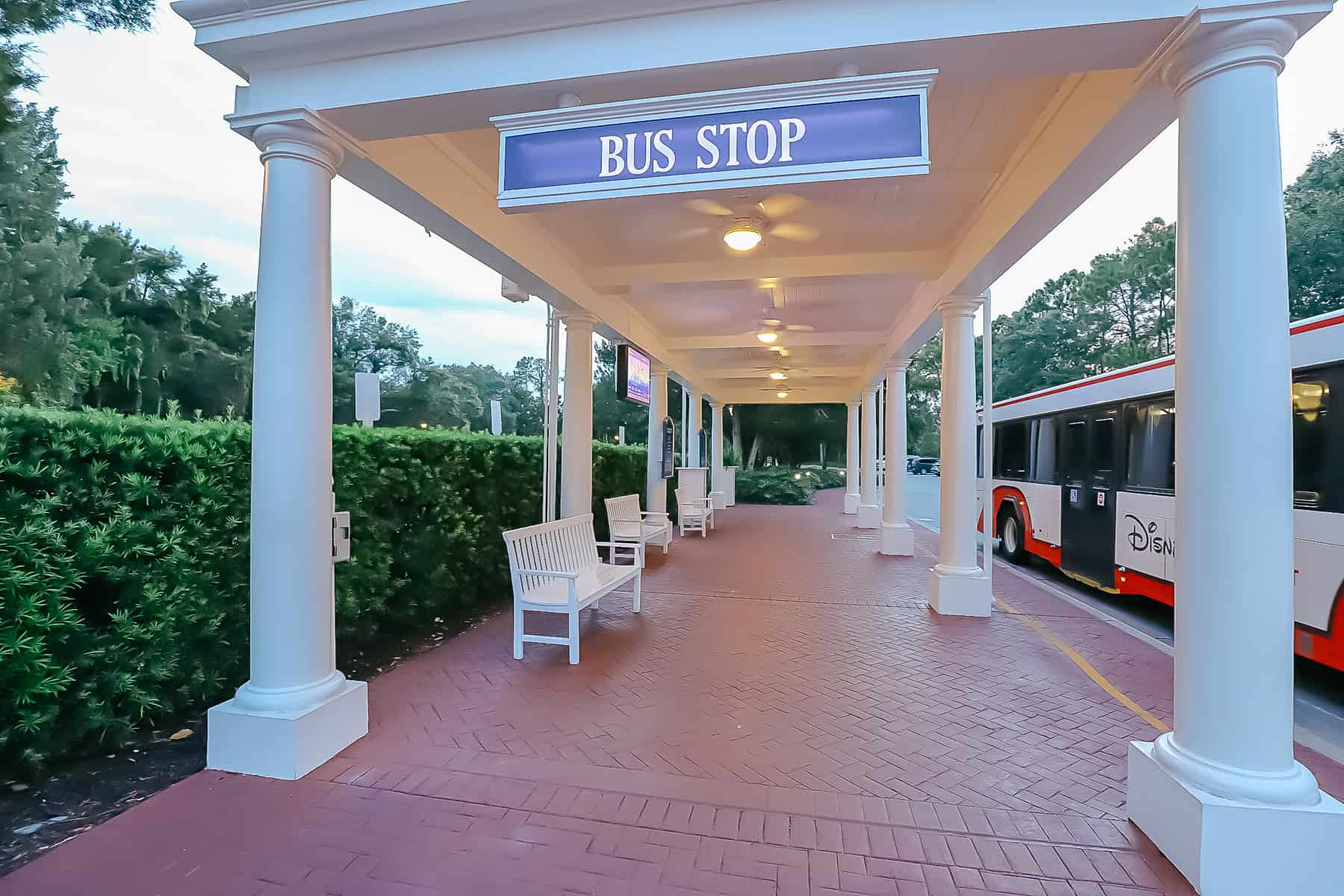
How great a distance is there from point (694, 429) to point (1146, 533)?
35.1ft

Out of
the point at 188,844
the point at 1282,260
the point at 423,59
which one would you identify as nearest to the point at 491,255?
the point at 423,59

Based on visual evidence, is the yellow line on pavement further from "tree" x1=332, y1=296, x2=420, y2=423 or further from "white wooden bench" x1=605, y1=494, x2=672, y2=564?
"tree" x1=332, y1=296, x2=420, y2=423

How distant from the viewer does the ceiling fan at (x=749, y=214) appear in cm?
467

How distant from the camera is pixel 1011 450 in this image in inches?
395

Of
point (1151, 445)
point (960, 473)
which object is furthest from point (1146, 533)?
point (960, 473)

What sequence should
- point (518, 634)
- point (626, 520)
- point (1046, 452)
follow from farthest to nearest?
1. point (1046, 452)
2. point (626, 520)
3. point (518, 634)

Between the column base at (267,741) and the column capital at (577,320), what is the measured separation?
4612 millimetres

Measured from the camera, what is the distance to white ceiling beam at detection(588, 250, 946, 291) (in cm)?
604

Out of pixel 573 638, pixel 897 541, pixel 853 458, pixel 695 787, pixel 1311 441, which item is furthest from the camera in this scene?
pixel 853 458

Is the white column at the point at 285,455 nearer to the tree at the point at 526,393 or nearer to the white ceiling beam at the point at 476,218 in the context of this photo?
the white ceiling beam at the point at 476,218

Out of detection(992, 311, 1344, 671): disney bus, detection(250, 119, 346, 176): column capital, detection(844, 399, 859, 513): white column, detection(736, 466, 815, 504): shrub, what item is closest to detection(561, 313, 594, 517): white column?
detection(250, 119, 346, 176): column capital

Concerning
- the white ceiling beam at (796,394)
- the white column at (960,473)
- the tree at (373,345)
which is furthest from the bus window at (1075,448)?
the tree at (373,345)

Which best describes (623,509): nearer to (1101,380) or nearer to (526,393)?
(1101,380)

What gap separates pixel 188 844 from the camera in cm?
248
